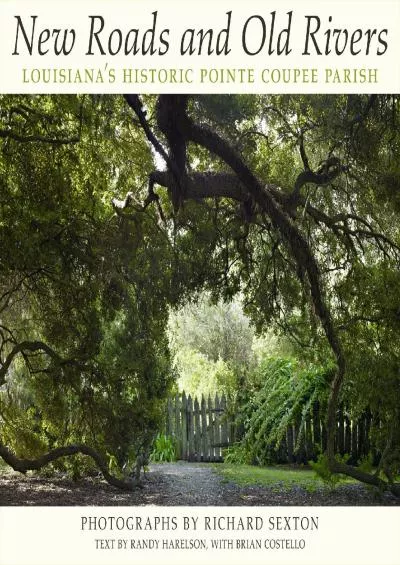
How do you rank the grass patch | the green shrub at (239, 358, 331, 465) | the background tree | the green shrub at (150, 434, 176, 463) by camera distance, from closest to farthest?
the background tree
the grass patch
the green shrub at (239, 358, 331, 465)
the green shrub at (150, 434, 176, 463)

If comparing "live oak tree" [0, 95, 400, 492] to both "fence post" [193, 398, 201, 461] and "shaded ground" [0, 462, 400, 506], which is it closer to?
"shaded ground" [0, 462, 400, 506]

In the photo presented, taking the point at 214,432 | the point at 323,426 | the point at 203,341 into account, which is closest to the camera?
the point at 323,426

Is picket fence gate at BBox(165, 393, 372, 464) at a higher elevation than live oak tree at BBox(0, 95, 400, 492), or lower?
lower

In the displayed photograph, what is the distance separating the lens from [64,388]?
544 cm

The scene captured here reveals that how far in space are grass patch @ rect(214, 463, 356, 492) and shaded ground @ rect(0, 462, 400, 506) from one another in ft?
0.44

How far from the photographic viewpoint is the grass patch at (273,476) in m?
5.80

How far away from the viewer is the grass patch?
5.80m

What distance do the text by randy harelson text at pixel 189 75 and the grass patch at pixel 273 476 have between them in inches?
117

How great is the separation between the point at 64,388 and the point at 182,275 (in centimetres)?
133

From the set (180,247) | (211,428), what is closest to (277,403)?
(211,428)
